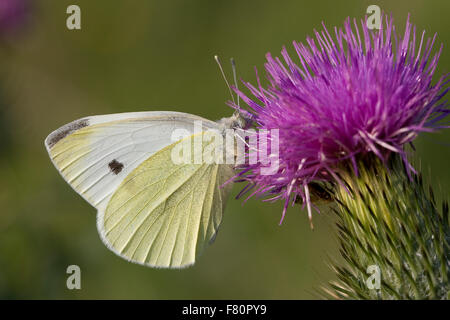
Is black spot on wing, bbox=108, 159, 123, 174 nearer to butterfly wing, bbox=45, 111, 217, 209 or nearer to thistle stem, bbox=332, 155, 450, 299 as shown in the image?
butterfly wing, bbox=45, 111, 217, 209

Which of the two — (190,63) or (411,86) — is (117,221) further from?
(190,63)

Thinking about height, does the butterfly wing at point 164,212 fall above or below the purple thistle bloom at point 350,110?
below
